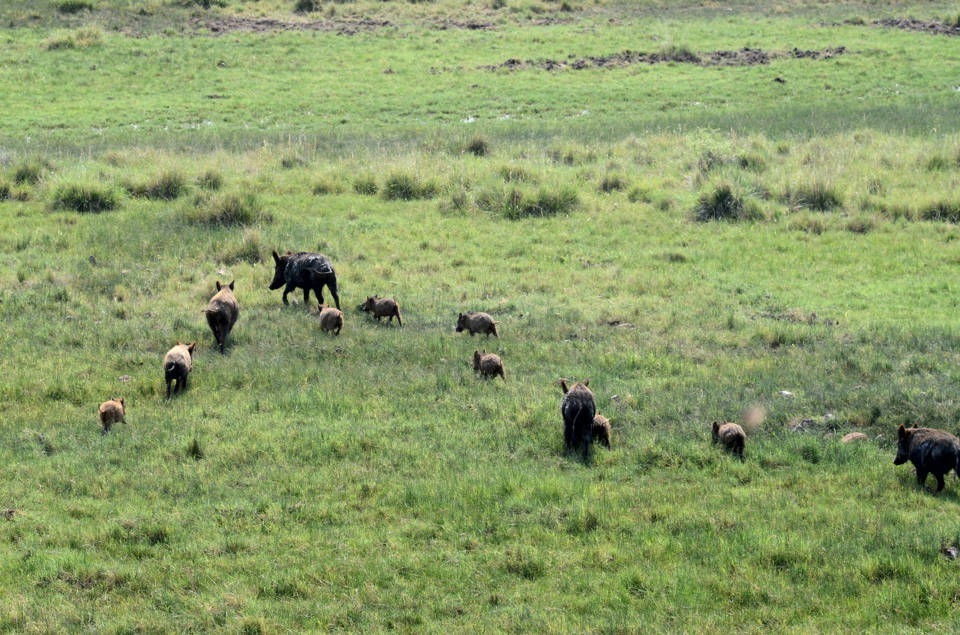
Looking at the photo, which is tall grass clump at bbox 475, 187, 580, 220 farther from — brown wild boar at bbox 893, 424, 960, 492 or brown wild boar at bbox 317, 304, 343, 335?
brown wild boar at bbox 893, 424, 960, 492

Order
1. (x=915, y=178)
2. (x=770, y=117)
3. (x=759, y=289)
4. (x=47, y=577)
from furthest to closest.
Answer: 1. (x=770, y=117)
2. (x=915, y=178)
3. (x=759, y=289)
4. (x=47, y=577)

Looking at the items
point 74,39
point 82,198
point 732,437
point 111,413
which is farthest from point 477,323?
point 74,39

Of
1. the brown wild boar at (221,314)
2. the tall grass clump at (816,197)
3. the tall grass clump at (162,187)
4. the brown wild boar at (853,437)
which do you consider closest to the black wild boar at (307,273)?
the brown wild boar at (221,314)

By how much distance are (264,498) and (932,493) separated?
697 centimetres

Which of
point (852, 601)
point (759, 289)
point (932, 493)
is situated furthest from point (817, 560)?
point (759, 289)

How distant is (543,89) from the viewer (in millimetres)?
39875

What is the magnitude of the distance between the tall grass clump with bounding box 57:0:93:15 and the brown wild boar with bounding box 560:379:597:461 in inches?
1833

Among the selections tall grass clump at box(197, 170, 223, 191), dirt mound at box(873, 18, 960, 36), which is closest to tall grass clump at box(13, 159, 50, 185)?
tall grass clump at box(197, 170, 223, 191)

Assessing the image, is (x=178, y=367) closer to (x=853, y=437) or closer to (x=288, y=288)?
(x=288, y=288)

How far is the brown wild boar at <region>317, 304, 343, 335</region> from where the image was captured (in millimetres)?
15555

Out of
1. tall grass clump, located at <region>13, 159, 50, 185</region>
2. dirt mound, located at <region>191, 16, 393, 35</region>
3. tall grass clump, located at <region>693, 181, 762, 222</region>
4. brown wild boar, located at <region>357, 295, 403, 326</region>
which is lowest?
brown wild boar, located at <region>357, 295, 403, 326</region>

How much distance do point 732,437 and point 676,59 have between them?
36347 millimetres

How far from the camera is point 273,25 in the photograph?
49.9 m

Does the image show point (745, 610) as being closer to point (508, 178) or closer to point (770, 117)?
point (508, 178)
